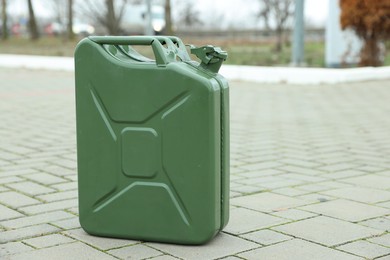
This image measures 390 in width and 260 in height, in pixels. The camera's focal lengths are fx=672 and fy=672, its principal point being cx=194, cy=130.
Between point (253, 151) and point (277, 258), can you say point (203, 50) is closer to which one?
point (277, 258)

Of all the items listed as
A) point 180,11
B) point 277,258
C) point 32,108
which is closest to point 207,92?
point 277,258

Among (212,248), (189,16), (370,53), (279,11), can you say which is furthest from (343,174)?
(189,16)

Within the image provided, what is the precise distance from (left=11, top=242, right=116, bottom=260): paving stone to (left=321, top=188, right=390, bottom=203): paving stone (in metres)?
1.92

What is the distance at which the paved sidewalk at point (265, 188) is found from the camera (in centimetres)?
333

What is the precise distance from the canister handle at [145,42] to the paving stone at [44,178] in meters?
1.88

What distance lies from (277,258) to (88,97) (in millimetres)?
1221

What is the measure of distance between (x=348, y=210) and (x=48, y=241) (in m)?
1.82

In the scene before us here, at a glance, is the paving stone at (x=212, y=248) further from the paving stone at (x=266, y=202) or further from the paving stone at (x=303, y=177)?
the paving stone at (x=303, y=177)

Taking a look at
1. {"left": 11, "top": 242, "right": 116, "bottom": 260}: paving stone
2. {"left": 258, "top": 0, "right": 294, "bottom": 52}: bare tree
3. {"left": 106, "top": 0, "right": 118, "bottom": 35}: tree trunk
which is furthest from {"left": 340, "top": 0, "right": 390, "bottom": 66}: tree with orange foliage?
{"left": 106, "top": 0, "right": 118, "bottom": 35}: tree trunk

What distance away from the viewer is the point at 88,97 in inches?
133

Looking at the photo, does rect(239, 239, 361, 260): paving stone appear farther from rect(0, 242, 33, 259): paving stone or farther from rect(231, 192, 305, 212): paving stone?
rect(0, 242, 33, 259): paving stone

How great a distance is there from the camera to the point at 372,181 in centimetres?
501

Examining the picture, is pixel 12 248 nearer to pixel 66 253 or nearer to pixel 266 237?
pixel 66 253

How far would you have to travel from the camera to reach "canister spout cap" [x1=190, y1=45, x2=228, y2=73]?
3279 millimetres
